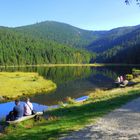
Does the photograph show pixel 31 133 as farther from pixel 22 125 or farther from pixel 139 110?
pixel 139 110

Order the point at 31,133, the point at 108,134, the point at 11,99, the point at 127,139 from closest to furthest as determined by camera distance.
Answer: the point at 127,139 → the point at 108,134 → the point at 31,133 → the point at 11,99

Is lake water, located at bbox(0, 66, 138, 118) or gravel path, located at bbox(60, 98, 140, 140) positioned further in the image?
lake water, located at bbox(0, 66, 138, 118)

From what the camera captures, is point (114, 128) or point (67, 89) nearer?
point (114, 128)

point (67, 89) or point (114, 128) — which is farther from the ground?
point (114, 128)

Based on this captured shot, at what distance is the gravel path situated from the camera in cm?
Answer: 1716

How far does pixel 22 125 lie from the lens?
24.6 meters

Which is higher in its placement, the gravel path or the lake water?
the gravel path

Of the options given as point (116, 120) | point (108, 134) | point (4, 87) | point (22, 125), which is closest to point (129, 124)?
point (116, 120)

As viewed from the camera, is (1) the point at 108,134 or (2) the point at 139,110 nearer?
(1) the point at 108,134

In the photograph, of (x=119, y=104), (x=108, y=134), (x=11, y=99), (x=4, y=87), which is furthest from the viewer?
(x=4, y=87)

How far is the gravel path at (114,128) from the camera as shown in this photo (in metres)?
17.2

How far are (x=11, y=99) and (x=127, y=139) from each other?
52.4 metres

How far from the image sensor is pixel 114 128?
1911 centimetres

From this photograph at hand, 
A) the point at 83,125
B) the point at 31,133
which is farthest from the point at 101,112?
the point at 31,133
